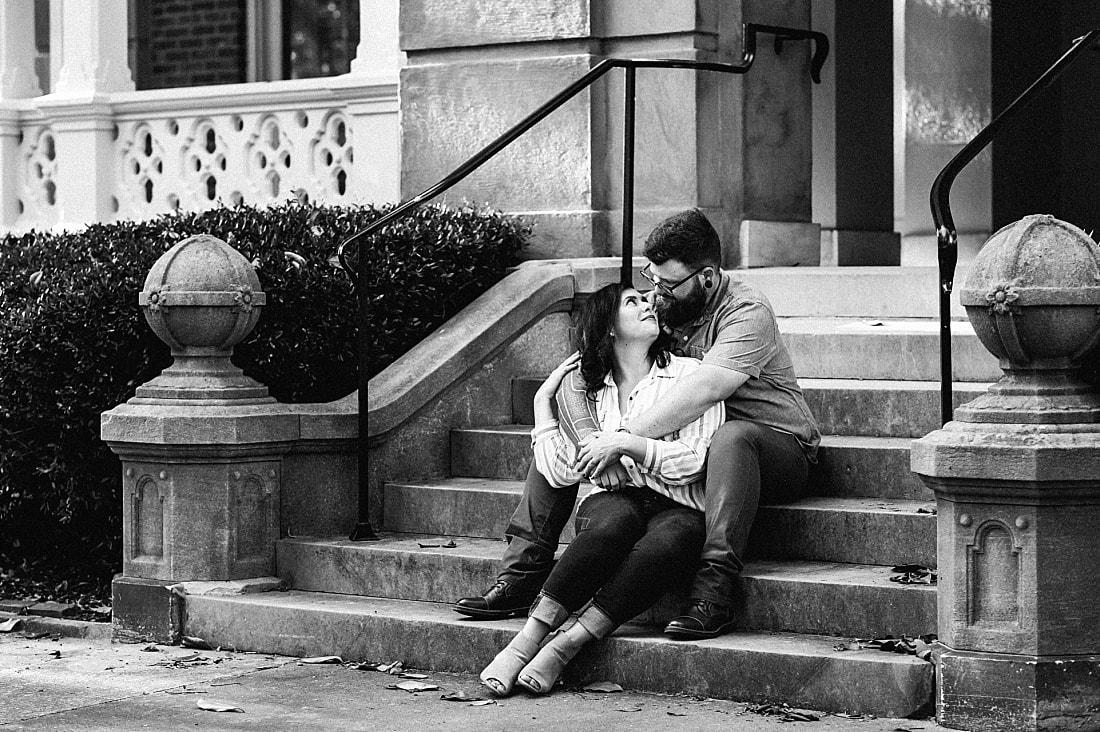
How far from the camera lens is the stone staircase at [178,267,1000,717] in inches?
219

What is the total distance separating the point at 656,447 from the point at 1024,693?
1441 millimetres

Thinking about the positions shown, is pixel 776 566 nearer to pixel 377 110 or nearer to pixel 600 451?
pixel 600 451

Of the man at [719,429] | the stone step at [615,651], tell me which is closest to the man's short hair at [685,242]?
the man at [719,429]

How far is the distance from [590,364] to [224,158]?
552 centimetres

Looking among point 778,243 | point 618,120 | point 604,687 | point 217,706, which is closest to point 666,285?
point 604,687

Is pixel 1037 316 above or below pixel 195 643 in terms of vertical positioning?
above

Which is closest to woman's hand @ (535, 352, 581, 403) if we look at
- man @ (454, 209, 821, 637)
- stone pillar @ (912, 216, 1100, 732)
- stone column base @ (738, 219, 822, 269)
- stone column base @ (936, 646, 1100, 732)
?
man @ (454, 209, 821, 637)

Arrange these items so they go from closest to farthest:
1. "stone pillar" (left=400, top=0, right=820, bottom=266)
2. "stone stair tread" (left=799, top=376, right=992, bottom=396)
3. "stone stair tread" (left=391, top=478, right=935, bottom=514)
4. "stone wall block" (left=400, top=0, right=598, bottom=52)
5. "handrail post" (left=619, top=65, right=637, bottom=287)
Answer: "stone stair tread" (left=391, top=478, right=935, bottom=514) → "stone stair tread" (left=799, top=376, right=992, bottom=396) → "handrail post" (left=619, top=65, right=637, bottom=287) → "stone pillar" (left=400, top=0, right=820, bottom=266) → "stone wall block" (left=400, top=0, right=598, bottom=52)

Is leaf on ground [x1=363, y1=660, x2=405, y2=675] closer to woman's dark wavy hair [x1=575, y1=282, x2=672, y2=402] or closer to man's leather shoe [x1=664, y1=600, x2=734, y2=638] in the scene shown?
man's leather shoe [x1=664, y1=600, x2=734, y2=638]

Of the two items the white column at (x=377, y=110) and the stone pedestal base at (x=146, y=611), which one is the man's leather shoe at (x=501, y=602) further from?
the white column at (x=377, y=110)

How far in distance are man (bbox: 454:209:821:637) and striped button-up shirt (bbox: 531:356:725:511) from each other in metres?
0.05

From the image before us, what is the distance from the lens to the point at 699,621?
566cm

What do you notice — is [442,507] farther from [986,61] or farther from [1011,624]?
[986,61]

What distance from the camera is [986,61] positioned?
10336 millimetres
